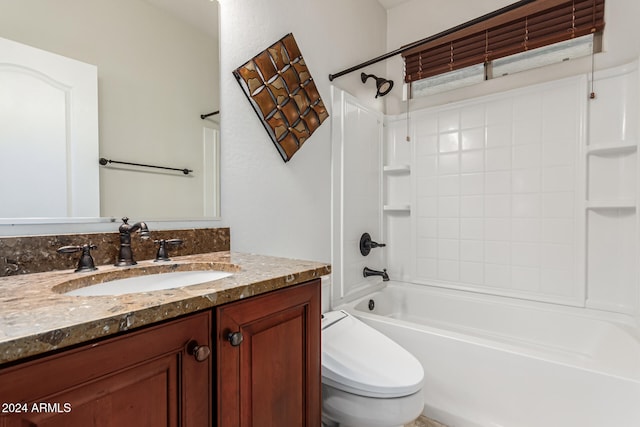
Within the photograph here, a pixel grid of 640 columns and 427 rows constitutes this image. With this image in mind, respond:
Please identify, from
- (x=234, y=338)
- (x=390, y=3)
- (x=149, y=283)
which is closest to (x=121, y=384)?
(x=234, y=338)

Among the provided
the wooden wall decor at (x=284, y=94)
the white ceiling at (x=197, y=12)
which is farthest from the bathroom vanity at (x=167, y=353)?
the white ceiling at (x=197, y=12)

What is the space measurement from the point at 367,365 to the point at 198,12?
1547mm

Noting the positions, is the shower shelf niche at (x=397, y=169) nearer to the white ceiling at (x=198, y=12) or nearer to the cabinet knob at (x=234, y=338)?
the white ceiling at (x=198, y=12)

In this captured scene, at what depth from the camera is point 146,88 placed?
3.62 feet

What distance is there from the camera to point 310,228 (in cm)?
177

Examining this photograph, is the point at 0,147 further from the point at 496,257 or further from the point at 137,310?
the point at 496,257

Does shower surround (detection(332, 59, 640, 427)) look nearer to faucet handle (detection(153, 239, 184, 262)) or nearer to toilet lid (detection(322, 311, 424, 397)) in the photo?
toilet lid (detection(322, 311, 424, 397))

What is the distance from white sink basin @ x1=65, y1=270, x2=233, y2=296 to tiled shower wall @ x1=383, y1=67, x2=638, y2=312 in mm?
1762

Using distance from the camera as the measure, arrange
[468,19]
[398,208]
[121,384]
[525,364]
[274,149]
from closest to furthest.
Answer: [121,384] < [525,364] < [274,149] < [468,19] < [398,208]

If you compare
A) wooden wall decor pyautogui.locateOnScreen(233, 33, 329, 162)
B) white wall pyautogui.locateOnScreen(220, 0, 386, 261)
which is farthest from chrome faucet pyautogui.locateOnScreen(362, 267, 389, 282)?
wooden wall decor pyautogui.locateOnScreen(233, 33, 329, 162)

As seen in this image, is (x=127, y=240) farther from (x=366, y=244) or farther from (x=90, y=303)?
(x=366, y=244)

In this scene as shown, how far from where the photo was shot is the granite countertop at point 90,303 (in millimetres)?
428

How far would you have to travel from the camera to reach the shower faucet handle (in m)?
2.23

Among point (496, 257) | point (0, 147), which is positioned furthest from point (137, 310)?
point (496, 257)
